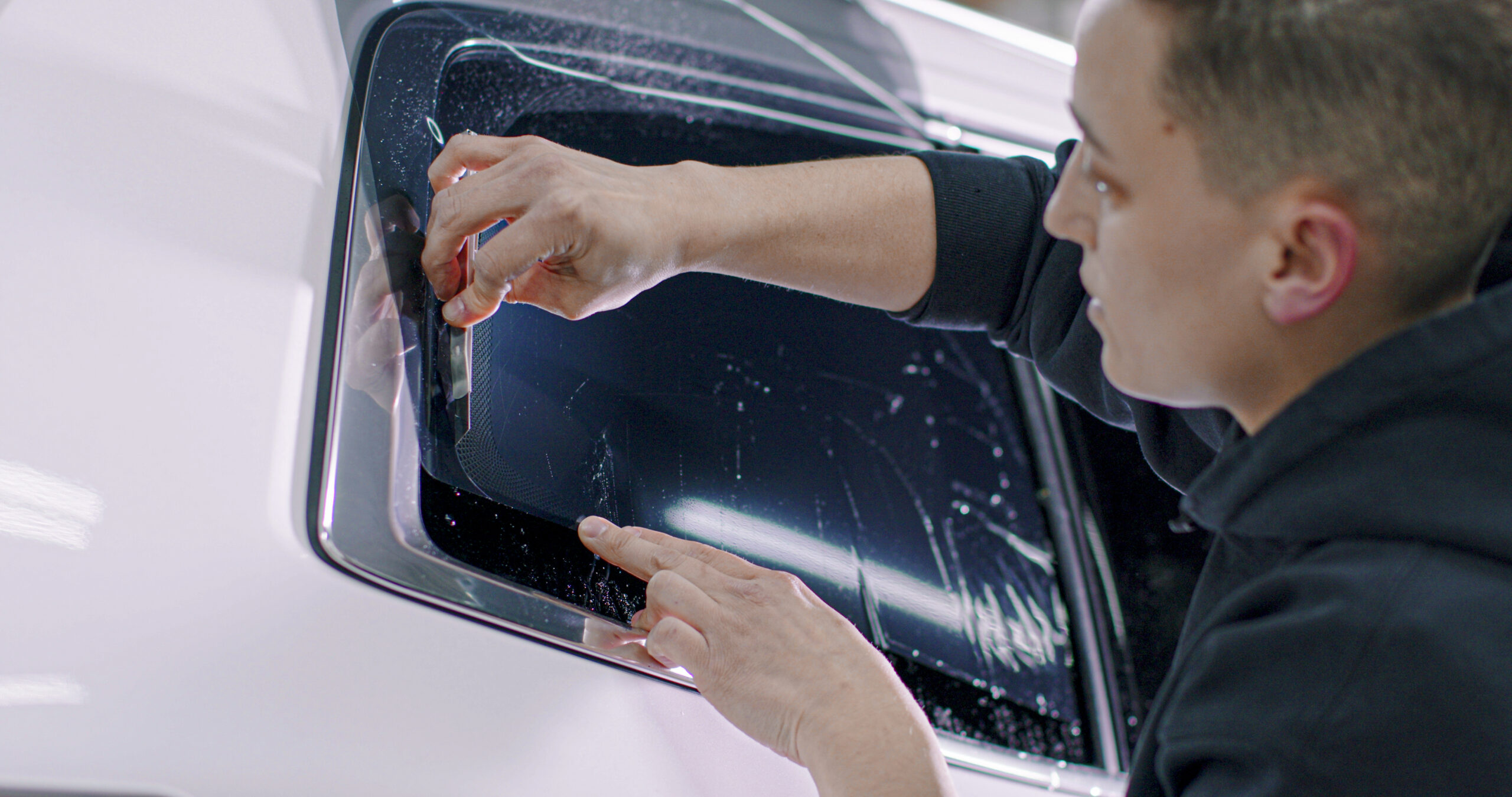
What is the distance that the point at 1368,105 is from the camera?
0.72m

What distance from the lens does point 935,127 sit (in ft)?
5.74

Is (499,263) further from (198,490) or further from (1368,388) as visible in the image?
(1368,388)

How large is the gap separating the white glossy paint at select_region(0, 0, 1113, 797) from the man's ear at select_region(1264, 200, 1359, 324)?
1.97ft

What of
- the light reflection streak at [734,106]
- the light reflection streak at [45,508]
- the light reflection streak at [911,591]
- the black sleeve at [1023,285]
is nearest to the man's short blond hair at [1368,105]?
the black sleeve at [1023,285]

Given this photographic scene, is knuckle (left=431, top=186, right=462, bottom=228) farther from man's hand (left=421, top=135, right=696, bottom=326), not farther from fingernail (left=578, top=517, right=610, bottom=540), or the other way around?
fingernail (left=578, top=517, right=610, bottom=540)

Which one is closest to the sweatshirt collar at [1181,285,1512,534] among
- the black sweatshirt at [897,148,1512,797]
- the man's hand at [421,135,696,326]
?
the black sweatshirt at [897,148,1512,797]

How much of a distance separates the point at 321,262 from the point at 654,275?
0.32 metres

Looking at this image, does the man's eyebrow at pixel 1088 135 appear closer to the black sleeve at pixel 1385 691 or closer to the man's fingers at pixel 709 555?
the black sleeve at pixel 1385 691

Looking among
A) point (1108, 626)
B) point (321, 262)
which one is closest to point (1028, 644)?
point (1108, 626)

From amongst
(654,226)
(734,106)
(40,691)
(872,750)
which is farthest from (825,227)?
(40,691)

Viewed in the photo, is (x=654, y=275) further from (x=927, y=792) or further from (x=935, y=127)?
(x=935, y=127)

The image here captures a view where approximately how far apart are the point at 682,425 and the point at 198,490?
19.2 inches

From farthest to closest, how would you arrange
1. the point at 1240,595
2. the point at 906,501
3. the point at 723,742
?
1. the point at 906,501
2. the point at 723,742
3. the point at 1240,595

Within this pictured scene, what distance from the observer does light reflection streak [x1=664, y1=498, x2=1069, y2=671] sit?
1099 millimetres
